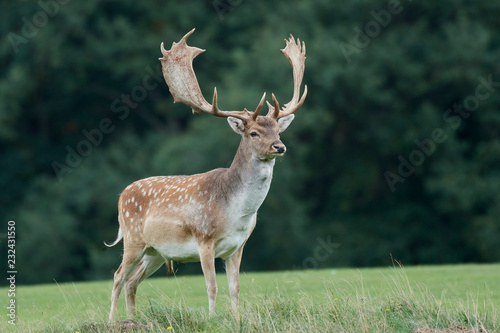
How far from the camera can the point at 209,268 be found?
794 cm

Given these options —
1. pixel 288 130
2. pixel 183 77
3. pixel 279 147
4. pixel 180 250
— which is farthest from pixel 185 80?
pixel 288 130

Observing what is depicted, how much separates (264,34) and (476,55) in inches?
241

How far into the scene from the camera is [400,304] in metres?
7.93

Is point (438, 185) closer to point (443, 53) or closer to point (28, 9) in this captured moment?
point (443, 53)

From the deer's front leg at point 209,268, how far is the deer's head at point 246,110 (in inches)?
38.5

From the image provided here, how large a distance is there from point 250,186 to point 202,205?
1.73 ft

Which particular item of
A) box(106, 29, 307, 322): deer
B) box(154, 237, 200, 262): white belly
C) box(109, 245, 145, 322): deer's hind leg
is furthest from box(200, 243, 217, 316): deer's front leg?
box(109, 245, 145, 322): deer's hind leg

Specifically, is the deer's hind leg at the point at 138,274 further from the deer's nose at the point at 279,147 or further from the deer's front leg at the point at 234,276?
the deer's nose at the point at 279,147

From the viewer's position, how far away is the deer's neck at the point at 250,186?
8000 mm

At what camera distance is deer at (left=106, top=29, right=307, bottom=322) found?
8.01 meters

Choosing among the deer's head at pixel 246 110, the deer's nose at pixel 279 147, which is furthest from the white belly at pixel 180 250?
the deer's nose at pixel 279 147

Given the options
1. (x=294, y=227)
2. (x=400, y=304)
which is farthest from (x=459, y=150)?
(x=400, y=304)

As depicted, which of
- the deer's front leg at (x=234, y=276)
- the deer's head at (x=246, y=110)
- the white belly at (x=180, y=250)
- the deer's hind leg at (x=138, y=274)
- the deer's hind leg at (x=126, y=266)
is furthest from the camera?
the deer's hind leg at (x=138, y=274)

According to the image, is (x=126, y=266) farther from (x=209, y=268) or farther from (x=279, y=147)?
(x=279, y=147)
